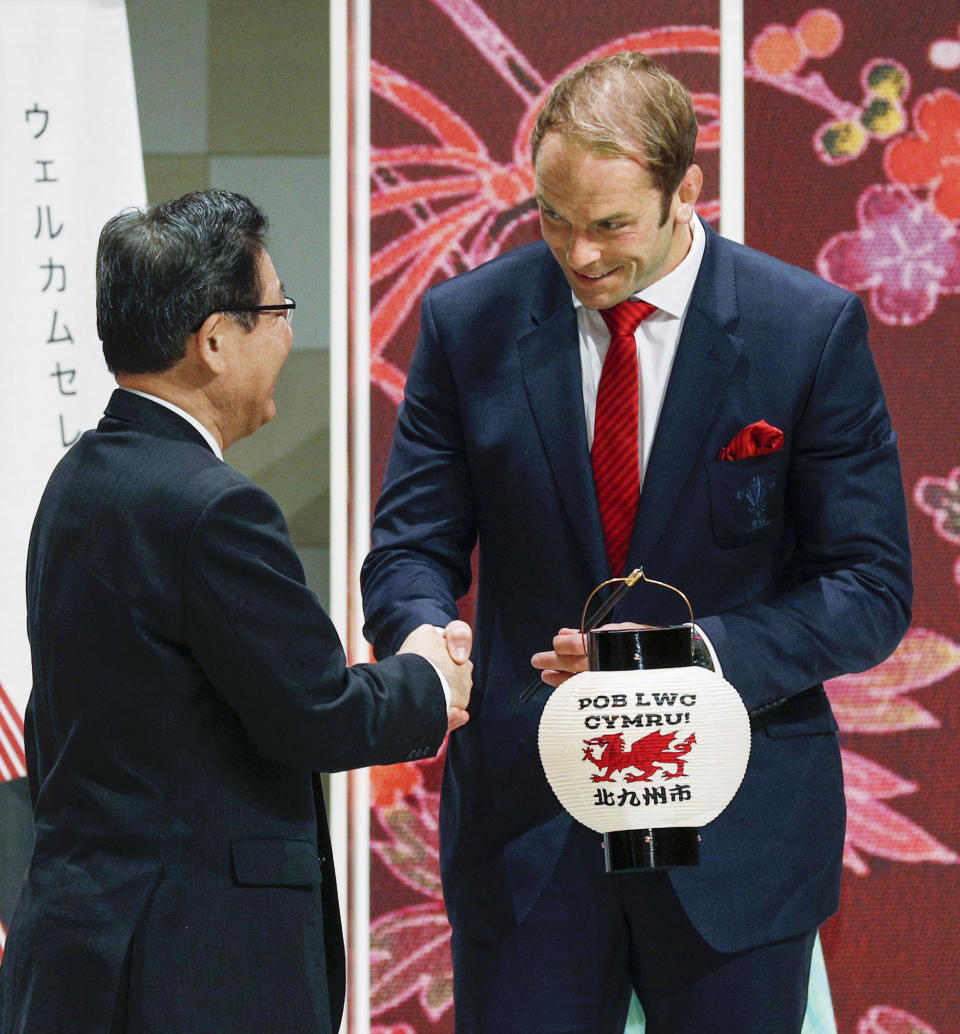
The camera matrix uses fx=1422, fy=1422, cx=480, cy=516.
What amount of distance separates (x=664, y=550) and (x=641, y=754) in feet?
0.92

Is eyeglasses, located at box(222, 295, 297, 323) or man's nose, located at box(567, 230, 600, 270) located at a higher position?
man's nose, located at box(567, 230, 600, 270)

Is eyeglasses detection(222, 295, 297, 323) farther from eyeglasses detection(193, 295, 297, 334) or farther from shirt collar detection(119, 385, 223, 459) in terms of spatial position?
shirt collar detection(119, 385, 223, 459)

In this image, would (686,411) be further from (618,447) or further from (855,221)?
(855,221)

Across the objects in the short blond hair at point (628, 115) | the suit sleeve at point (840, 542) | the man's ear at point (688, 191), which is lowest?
the suit sleeve at point (840, 542)

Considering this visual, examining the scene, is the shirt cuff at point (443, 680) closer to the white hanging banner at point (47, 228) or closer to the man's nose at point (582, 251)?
the man's nose at point (582, 251)

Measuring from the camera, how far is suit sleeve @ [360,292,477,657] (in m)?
1.68

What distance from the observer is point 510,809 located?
5.36ft

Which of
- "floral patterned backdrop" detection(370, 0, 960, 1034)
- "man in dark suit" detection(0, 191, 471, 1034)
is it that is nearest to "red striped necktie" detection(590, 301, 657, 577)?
"man in dark suit" detection(0, 191, 471, 1034)

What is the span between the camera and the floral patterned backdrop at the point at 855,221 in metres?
2.43

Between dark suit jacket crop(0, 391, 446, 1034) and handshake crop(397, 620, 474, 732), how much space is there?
0.16m

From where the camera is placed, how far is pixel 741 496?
1.55 metres

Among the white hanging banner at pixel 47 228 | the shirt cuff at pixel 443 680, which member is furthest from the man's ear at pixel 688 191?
the white hanging banner at pixel 47 228

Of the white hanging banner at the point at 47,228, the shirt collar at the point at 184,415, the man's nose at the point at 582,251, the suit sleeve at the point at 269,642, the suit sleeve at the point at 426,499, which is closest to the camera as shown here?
the suit sleeve at the point at 269,642

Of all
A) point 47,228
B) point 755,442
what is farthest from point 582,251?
point 47,228
